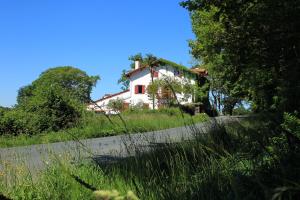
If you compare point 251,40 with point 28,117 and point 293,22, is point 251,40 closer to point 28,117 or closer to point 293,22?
point 293,22

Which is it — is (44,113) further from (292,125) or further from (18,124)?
(292,125)

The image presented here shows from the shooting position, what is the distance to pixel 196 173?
422cm

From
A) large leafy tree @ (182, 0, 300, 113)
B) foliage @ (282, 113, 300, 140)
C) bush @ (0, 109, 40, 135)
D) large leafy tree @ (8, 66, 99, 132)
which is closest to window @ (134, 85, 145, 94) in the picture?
large leafy tree @ (8, 66, 99, 132)

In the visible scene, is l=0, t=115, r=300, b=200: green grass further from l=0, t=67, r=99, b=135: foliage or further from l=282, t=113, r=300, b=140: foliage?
l=0, t=67, r=99, b=135: foliage

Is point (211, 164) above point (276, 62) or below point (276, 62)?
below

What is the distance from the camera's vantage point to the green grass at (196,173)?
2977mm

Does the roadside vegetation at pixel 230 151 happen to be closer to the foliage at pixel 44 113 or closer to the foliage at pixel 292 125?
the foliage at pixel 292 125

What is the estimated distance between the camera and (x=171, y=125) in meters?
26.8

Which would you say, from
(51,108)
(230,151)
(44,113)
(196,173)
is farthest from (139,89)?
(196,173)

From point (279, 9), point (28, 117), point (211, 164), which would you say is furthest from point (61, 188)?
point (28, 117)

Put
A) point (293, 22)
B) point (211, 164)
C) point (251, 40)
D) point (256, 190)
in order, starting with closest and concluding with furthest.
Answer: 1. point (256, 190)
2. point (211, 164)
3. point (293, 22)
4. point (251, 40)

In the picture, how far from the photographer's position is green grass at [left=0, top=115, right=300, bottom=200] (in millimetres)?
2977

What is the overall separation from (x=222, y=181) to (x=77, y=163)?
7.87 feet

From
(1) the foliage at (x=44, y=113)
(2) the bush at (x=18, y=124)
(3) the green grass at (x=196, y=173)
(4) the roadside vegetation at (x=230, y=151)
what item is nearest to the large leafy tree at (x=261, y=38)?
(4) the roadside vegetation at (x=230, y=151)
